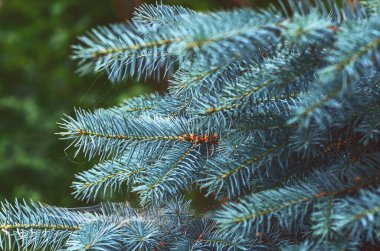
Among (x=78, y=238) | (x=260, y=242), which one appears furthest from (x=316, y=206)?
(x=78, y=238)

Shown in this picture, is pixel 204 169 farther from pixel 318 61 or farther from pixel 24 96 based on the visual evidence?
pixel 24 96

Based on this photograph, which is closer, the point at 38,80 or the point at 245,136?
the point at 245,136

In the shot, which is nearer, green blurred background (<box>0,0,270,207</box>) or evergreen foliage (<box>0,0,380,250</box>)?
evergreen foliage (<box>0,0,380,250</box>)

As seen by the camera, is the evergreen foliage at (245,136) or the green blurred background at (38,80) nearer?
the evergreen foliage at (245,136)
